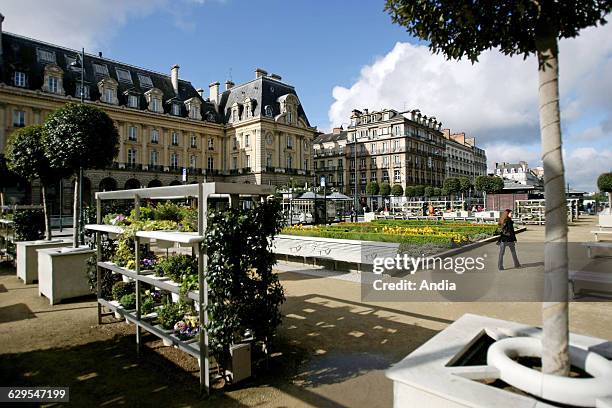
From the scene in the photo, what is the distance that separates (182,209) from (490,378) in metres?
4.45

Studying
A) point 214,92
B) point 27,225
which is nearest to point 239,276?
point 27,225

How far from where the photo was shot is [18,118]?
35.2 meters

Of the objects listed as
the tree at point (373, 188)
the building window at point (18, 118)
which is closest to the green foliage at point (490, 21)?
the building window at point (18, 118)

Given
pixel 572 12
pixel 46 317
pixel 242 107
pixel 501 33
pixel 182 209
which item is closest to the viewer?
pixel 572 12

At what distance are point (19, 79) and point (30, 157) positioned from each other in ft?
112

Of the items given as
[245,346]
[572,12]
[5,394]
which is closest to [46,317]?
[5,394]

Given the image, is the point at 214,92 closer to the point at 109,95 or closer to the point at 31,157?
the point at 109,95

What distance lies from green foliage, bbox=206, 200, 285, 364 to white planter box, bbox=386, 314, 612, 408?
1889 mm

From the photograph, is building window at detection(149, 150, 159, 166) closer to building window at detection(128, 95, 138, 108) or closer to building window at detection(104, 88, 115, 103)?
building window at detection(128, 95, 138, 108)

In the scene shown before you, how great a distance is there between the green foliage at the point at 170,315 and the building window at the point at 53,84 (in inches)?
1674

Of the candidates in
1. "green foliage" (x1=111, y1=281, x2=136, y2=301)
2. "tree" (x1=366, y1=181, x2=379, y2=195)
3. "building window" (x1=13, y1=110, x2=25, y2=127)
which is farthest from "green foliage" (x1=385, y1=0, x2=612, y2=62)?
"tree" (x1=366, y1=181, x2=379, y2=195)

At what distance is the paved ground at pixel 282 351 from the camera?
3.77m

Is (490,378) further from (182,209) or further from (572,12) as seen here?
(182,209)

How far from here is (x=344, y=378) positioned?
13.3 feet
